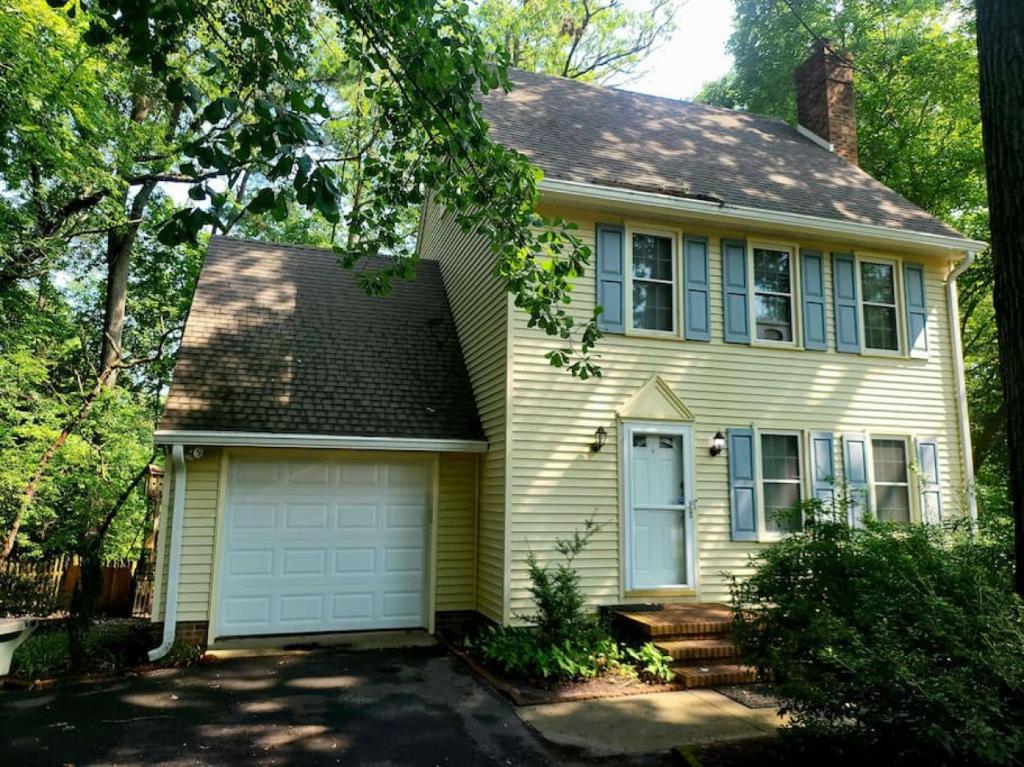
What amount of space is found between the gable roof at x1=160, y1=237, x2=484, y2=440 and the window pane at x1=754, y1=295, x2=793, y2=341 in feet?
13.2

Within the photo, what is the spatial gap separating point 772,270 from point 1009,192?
4.80 metres

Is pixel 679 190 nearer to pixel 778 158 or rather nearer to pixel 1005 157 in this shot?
pixel 778 158

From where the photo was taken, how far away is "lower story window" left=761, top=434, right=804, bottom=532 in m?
8.43

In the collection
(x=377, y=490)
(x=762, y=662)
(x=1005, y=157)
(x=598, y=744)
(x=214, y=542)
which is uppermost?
(x=1005, y=157)

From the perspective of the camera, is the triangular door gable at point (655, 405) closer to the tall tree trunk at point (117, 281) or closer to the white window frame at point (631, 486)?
the white window frame at point (631, 486)

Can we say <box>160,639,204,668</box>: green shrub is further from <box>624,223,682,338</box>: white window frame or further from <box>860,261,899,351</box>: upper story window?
<box>860,261,899,351</box>: upper story window

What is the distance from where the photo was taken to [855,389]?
351 inches

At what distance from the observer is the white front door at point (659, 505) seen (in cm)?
779

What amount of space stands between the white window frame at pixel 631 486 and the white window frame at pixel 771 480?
0.92 m

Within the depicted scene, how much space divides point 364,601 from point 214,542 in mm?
1896

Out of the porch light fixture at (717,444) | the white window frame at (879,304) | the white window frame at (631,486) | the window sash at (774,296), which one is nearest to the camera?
the white window frame at (631,486)

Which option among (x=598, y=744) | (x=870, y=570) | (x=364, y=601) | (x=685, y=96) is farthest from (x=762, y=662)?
(x=685, y=96)

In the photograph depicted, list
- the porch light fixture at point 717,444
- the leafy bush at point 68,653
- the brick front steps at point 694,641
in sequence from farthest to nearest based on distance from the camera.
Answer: the porch light fixture at point 717,444 → the leafy bush at point 68,653 → the brick front steps at point 694,641

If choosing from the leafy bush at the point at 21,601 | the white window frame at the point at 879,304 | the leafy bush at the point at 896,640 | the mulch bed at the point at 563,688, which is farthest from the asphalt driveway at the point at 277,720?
the white window frame at the point at 879,304
